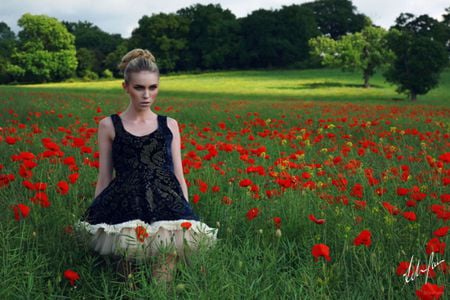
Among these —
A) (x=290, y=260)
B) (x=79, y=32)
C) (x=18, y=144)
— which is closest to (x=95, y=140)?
(x=18, y=144)

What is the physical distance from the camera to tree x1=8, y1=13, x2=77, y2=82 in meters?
64.0

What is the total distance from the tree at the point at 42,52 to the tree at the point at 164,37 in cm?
864

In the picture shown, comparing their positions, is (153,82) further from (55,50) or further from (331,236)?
(55,50)

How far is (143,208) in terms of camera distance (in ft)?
10.9

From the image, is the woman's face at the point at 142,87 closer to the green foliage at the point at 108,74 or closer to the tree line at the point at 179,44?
the tree line at the point at 179,44

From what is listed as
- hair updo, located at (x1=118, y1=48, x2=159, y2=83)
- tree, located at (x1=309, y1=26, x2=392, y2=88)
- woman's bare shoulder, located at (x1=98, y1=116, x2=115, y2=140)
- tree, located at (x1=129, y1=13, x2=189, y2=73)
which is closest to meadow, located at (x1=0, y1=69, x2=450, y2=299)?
woman's bare shoulder, located at (x1=98, y1=116, x2=115, y2=140)

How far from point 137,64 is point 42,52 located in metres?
66.6

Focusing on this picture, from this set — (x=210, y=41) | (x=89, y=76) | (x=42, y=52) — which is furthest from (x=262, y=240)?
(x=210, y=41)

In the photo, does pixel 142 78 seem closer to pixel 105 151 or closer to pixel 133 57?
pixel 133 57

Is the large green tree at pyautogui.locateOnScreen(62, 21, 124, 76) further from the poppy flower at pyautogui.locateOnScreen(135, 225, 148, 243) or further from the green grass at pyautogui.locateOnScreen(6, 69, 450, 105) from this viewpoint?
the poppy flower at pyautogui.locateOnScreen(135, 225, 148, 243)

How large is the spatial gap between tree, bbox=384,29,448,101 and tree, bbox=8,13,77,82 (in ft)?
147

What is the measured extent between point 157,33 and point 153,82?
6912 cm

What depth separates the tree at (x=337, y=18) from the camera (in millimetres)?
90000

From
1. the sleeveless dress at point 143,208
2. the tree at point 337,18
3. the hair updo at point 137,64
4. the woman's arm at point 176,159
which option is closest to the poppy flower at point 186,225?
the sleeveless dress at point 143,208
